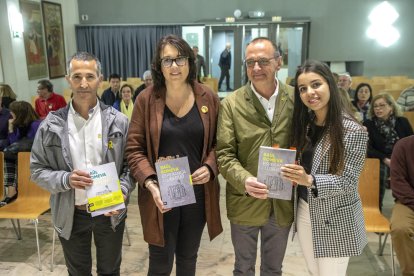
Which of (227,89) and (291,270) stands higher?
(227,89)

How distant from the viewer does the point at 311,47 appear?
10625mm

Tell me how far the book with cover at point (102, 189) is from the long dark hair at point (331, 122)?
0.89 m

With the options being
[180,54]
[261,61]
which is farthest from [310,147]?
[180,54]

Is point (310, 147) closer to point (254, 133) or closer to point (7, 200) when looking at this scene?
point (254, 133)

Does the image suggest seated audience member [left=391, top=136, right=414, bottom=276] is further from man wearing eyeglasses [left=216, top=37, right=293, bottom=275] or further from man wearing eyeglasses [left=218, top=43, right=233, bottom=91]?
man wearing eyeglasses [left=218, top=43, right=233, bottom=91]

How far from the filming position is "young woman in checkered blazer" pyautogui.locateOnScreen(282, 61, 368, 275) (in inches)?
63.3

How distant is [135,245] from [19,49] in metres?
6.15

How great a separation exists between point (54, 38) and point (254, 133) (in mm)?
9058

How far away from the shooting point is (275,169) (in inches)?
64.7

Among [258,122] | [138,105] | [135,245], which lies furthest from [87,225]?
[135,245]

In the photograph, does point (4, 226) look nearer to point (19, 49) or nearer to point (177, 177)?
point (177, 177)

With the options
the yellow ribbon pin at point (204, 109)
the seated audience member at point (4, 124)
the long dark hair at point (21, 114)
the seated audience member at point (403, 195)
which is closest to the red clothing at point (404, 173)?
the seated audience member at point (403, 195)

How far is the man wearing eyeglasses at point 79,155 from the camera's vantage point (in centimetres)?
172

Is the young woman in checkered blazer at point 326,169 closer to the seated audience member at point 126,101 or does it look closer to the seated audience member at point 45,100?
the seated audience member at point 126,101
